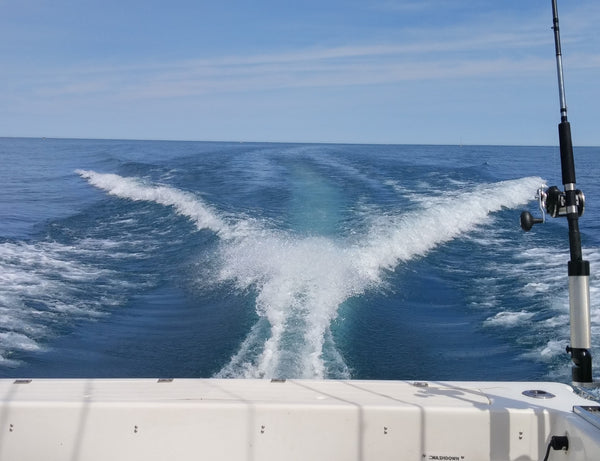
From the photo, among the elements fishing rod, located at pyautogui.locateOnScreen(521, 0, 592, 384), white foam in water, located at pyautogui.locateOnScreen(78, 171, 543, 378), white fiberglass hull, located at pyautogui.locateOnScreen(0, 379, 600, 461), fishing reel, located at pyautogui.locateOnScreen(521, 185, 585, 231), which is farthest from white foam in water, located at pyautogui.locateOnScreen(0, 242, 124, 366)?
fishing rod, located at pyautogui.locateOnScreen(521, 0, 592, 384)

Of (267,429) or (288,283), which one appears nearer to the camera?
(267,429)

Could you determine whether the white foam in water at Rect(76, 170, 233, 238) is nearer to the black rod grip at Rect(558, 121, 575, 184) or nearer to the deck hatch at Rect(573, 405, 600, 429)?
the black rod grip at Rect(558, 121, 575, 184)

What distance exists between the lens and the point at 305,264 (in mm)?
7004

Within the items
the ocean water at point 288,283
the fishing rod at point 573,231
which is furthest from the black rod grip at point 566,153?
the ocean water at point 288,283

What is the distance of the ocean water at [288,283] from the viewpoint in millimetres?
4672

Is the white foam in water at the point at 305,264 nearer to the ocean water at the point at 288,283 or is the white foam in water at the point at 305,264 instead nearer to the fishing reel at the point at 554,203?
the ocean water at the point at 288,283

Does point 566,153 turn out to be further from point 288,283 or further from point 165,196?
point 165,196

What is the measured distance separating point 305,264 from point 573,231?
188 inches

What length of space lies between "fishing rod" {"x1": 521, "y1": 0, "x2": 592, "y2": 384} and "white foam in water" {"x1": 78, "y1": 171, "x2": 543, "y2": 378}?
2.33m

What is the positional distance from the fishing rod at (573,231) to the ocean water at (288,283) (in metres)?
2.22

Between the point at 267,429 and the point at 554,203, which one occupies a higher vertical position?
the point at 554,203

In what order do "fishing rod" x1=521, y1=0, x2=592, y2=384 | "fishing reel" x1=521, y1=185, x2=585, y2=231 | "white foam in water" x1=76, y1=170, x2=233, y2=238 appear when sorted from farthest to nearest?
"white foam in water" x1=76, y1=170, x2=233, y2=238
"fishing reel" x1=521, y1=185, x2=585, y2=231
"fishing rod" x1=521, y1=0, x2=592, y2=384

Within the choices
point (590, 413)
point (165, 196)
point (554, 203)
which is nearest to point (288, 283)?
point (554, 203)

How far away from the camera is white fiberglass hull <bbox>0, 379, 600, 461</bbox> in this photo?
2455 millimetres
